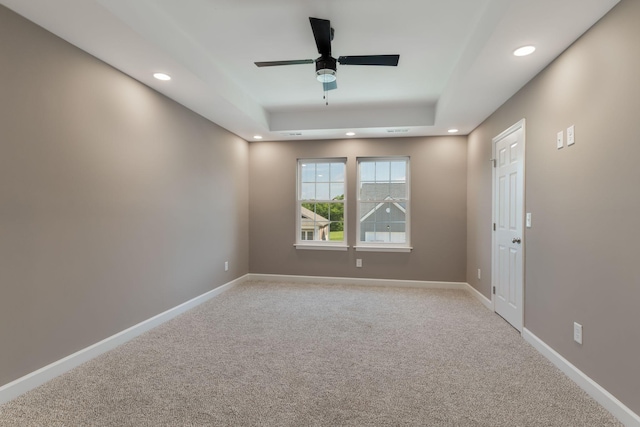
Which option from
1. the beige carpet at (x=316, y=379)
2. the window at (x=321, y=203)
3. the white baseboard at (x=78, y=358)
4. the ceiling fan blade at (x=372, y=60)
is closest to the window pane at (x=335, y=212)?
the window at (x=321, y=203)

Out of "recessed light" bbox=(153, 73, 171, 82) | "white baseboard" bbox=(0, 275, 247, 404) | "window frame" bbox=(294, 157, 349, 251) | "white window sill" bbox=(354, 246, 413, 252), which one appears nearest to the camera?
"white baseboard" bbox=(0, 275, 247, 404)

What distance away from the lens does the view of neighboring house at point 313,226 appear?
525 centimetres

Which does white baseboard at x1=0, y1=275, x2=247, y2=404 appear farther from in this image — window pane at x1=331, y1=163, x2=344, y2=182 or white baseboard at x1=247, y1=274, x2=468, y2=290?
window pane at x1=331, y1=163, x2=344, y2=182

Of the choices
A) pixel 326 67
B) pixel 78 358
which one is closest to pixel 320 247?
pixel 326 67

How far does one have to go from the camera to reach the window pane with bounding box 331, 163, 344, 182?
5.19 meters

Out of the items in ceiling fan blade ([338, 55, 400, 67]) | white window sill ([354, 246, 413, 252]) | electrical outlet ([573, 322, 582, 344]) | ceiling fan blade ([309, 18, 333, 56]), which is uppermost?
ceiling fan blade ([309, 18, 333, 56])

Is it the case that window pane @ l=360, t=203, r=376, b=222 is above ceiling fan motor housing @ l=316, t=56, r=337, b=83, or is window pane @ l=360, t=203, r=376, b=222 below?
below

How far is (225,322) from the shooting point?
3277 millimetres

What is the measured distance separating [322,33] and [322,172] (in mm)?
3109

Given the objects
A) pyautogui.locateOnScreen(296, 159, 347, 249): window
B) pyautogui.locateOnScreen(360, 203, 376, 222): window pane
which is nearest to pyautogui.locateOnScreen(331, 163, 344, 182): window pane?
pyautogui.locateOnScreen(296, 159, 347, 249): window

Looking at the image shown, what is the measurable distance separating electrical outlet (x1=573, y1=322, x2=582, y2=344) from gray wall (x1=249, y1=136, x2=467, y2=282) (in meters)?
2.63

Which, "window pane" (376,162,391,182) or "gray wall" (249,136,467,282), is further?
"window pane" (376,162,391,182)

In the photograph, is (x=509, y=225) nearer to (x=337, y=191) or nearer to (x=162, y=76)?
(x=337, y=191)

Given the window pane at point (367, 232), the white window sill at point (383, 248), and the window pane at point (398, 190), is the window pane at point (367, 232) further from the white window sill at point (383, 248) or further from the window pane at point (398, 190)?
the window pane at point (398, 190)
